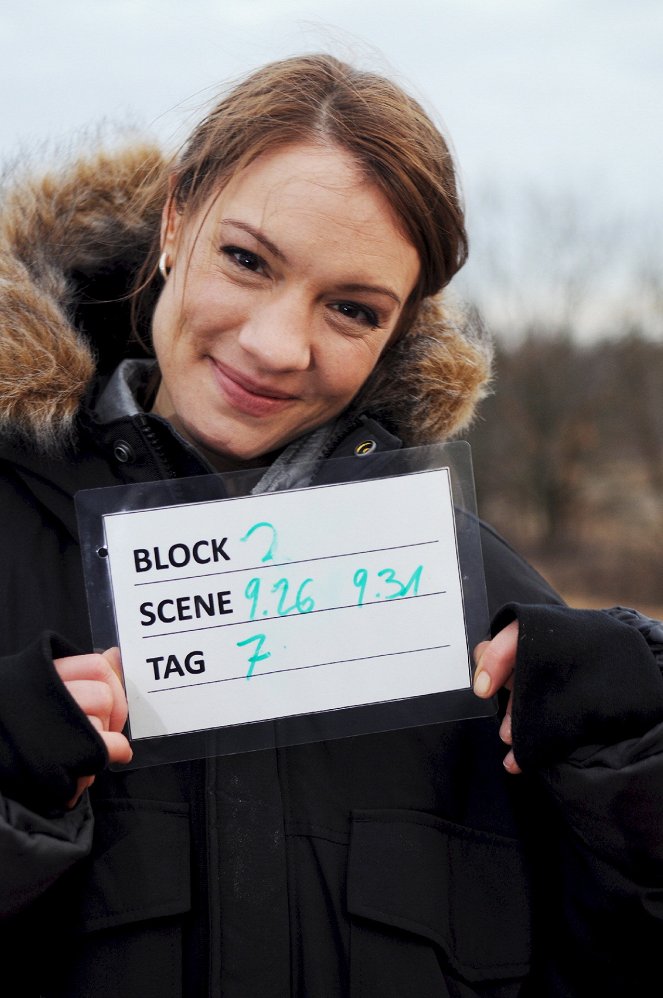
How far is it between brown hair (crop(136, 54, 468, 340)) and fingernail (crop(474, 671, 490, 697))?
721 mm

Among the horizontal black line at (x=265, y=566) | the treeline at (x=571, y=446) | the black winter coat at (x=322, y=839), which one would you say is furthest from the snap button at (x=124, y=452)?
the treeline at (x=571, y=446)

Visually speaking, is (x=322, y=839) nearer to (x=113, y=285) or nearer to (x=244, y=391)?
(x=244, y=391)

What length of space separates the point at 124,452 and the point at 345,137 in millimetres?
606

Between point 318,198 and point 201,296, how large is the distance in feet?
0.79

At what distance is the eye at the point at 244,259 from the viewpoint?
1.48m

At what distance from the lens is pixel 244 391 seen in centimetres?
154

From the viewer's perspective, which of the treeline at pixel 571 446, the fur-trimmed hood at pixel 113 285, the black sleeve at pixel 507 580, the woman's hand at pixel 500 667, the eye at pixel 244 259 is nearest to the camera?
the woman's hand at pixel 500 667

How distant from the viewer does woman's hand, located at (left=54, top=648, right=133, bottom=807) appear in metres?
1.23

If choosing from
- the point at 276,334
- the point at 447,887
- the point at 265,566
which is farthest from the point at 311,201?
the point at 447,887

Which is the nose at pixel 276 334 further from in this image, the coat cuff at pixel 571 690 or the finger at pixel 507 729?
the finger at pixel 507 729

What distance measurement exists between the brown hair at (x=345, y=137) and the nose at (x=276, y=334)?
0.23 m

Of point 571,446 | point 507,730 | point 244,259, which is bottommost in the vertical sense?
point 571,446

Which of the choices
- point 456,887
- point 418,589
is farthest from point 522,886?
point 418,589

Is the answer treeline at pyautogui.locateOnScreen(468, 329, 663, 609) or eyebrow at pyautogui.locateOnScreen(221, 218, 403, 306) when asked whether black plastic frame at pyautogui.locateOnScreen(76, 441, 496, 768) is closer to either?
eyebrow at pyautogui.locateOnScreen(221, 218, 403, 306)
